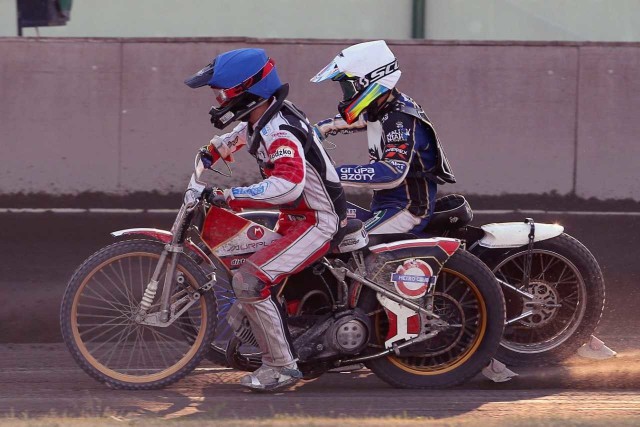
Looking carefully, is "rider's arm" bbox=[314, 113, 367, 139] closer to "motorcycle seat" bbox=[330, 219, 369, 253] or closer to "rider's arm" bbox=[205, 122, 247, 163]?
"rider's arm" bbox=[205, 122, 247, 163]

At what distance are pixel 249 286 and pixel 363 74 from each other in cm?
136

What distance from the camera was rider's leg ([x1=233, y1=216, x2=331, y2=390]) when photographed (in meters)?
6.66

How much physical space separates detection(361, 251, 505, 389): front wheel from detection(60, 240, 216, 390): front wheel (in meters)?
0.92

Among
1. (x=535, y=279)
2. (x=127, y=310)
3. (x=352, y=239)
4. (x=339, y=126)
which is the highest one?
(x=339, y=126)

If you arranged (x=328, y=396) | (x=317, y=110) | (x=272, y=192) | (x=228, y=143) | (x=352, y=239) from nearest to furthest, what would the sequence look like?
(x=272, y=192), (x=328, y=396), (x=352, y=239), (x=228, y=143), (x=317, y=110)

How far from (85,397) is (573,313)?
2909 mm

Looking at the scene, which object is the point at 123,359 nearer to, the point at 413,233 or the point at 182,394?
the point at 182,394

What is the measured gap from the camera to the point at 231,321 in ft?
22.5

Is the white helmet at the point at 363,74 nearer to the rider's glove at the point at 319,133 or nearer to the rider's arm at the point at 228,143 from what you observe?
the rider's glove at the point at 319,133

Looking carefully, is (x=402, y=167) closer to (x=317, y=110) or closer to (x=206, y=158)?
(x=206, y=158)

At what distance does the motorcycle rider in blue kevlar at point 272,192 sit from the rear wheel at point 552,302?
1.32 m

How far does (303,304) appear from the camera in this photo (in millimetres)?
6977

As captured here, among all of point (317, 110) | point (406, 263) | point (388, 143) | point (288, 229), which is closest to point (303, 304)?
point (288, 229)

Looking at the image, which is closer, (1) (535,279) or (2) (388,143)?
(2) (388,143)
